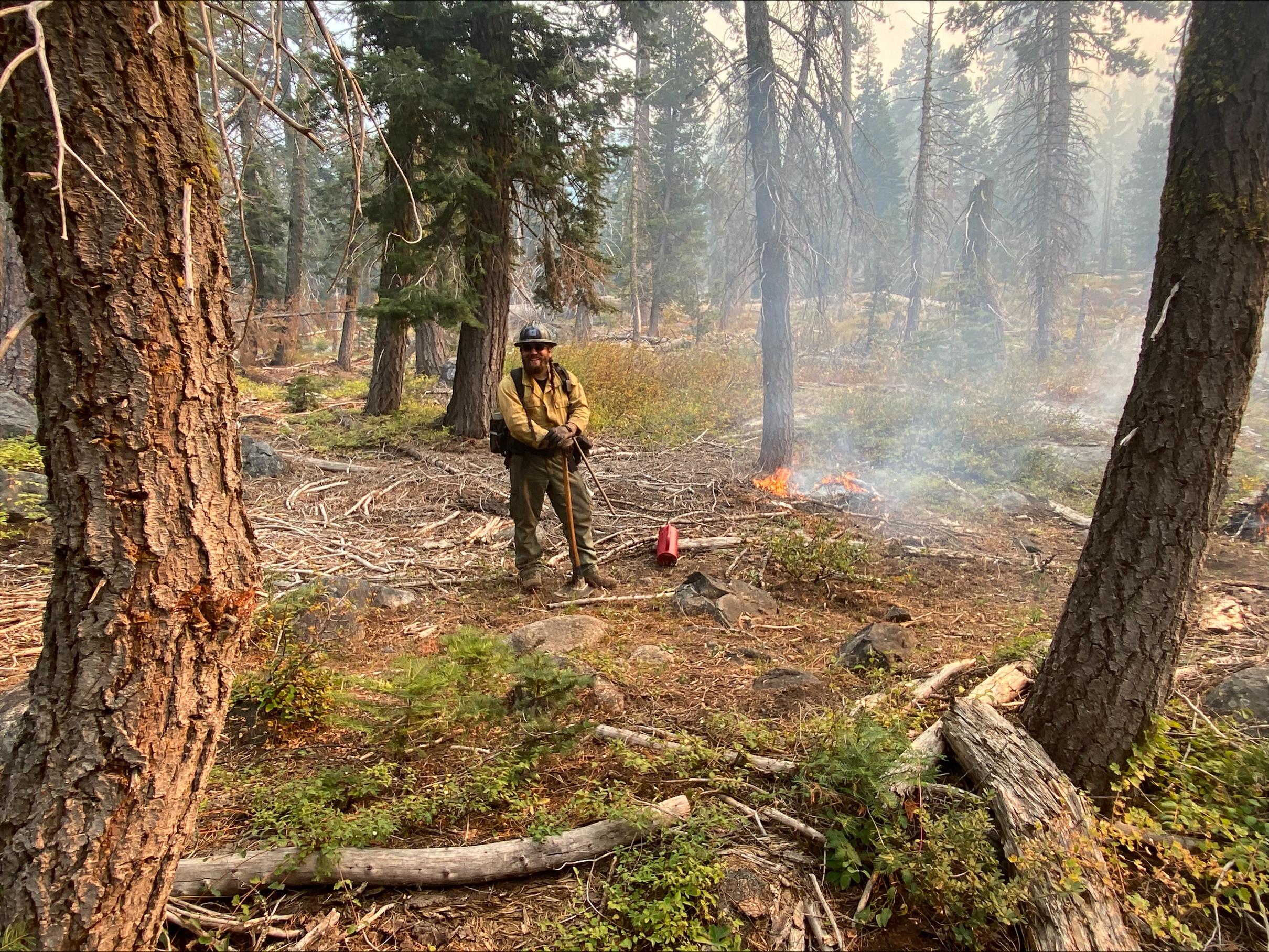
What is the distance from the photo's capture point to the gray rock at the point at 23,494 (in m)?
5.50

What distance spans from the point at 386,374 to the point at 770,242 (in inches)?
279

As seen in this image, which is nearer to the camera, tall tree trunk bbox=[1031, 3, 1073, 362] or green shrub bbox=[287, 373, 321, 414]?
green shrub bbox=[287, 373, 321, 414]

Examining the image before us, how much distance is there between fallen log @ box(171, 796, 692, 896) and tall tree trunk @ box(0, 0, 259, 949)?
1.26 feet

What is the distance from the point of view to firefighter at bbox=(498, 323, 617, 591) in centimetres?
538

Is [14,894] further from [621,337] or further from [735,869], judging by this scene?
[621,337]

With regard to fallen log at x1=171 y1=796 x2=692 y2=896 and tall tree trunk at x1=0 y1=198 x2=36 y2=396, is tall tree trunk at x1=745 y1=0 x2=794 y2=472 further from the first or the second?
tall tree trunk at x1=0 y1=198 x2=36 y2=396

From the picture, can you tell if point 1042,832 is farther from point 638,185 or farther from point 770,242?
point 638,185

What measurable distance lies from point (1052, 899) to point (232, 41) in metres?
4.12

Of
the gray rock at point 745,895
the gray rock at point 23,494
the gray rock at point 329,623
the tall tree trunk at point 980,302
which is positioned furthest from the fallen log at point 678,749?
the tall tree trunk at point 980,302

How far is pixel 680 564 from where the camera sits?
6.26m

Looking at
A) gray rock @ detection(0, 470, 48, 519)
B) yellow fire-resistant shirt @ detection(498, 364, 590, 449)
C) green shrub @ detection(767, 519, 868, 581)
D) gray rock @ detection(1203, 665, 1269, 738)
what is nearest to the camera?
gray rock @ detection(1203, 665, 1269, 738)

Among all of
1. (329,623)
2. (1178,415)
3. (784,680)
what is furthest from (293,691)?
(1178,415)

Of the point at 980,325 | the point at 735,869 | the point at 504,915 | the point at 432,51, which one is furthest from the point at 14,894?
the point at 980,325

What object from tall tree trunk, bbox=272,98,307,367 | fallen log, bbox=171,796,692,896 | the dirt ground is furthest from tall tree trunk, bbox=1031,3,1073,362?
tall tree trunk, bbox=272,98,307,367
